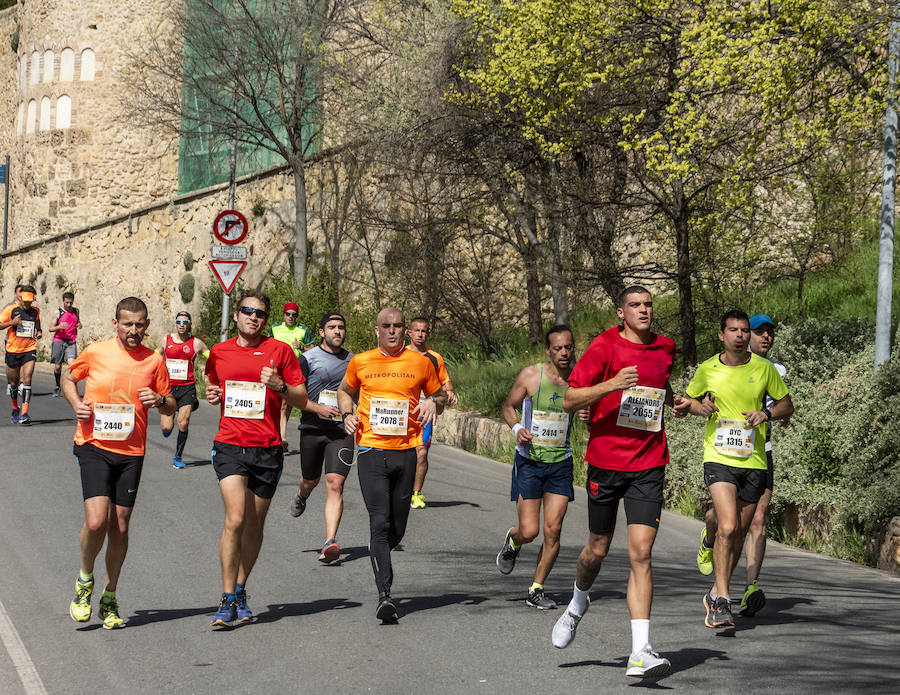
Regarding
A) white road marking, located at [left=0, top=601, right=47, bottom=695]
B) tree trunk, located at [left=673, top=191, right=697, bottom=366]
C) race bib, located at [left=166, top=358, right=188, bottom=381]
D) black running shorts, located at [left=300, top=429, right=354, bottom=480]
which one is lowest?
white road marking, located at [left=0, top=601, right=47, bottom=695]

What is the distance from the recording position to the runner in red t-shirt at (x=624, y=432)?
6.42 meters

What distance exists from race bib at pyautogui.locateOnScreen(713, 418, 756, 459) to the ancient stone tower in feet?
129

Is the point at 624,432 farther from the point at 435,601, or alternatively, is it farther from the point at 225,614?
the point at 225,614

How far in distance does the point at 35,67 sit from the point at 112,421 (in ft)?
139

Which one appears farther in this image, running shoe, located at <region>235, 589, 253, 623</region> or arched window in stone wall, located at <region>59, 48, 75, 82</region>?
arched window in stone wall, located at <region>59, 48, 75, 82</region>

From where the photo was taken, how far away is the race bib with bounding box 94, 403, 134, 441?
7.25 meters

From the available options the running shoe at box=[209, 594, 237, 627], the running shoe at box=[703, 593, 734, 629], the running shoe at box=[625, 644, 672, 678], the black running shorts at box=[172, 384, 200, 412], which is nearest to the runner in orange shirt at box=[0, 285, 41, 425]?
the black running shorts at box=[172, 384, 200, 412]

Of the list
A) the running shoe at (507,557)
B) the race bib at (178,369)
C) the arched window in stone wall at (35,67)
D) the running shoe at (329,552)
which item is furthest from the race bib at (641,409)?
the arched window in stone wall at (35,67)

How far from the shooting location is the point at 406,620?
7.51m

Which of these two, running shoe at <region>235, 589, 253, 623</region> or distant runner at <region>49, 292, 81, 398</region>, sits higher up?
distant runner at <region>49, 292, 81, 398</region>

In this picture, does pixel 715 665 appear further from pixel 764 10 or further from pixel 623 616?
pixel 764 10

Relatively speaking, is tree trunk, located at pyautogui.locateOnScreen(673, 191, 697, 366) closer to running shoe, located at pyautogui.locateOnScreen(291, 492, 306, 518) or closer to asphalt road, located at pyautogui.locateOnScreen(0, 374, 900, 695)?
asphalt road, located at pyautogui.locateOnScreen(0, 374, 900, 695)

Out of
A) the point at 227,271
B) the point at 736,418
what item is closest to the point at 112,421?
the point at 736,418

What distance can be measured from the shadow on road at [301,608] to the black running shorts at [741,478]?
7.73 feet
